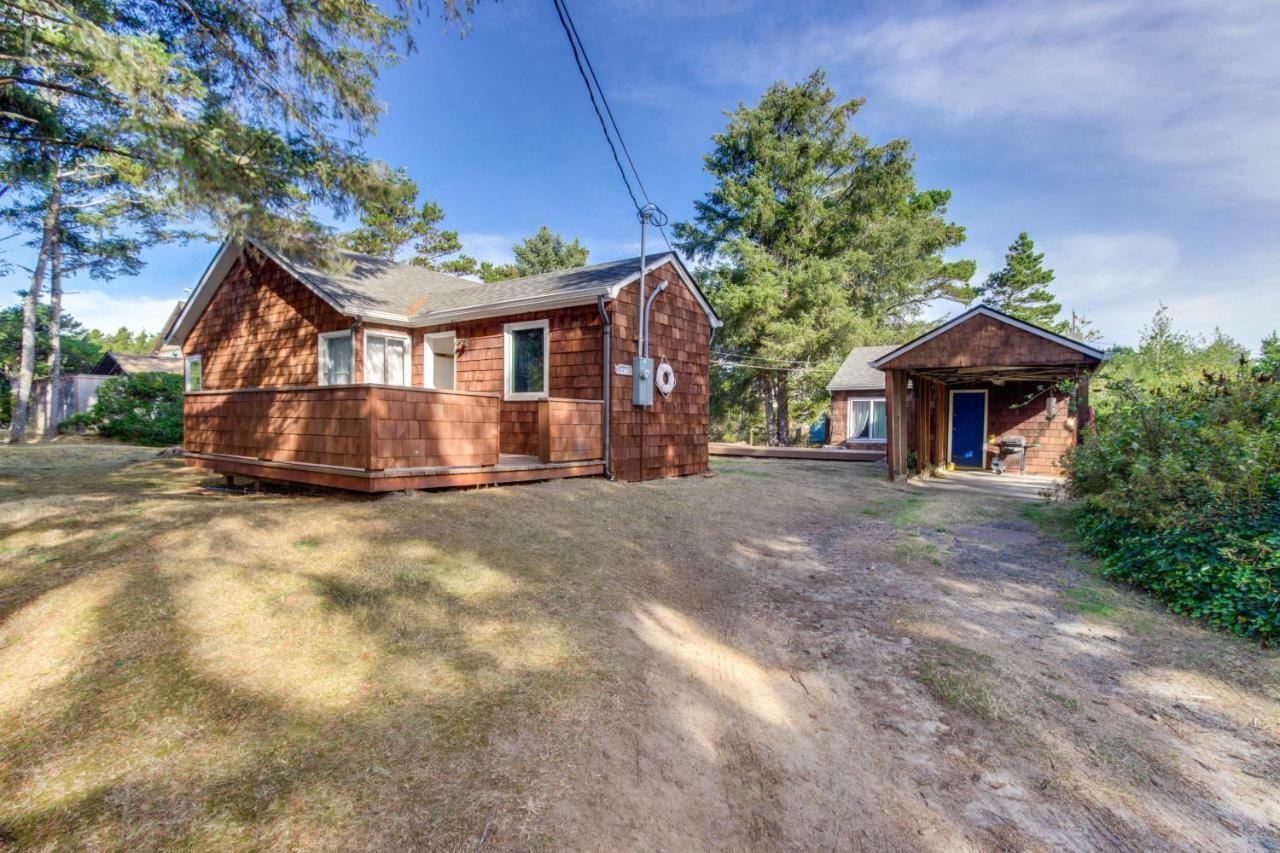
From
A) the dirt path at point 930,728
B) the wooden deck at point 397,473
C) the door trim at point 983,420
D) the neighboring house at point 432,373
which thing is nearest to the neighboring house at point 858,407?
the door trim at point 983,420

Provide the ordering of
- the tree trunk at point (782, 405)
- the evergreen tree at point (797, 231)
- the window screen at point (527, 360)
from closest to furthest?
1. the window screen at point (527, 360)
2. the evergreen tree at point (797, 231)
3. the tree trunk at point (782, 405)

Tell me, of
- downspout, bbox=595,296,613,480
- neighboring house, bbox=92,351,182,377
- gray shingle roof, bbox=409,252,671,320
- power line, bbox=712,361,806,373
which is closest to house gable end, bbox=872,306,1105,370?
gray shingle roof, bbox=409,252,671,320

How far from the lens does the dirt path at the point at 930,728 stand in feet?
6.73

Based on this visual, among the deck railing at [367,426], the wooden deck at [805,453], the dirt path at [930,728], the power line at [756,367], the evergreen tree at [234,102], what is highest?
the evergreen tree at [234,102]

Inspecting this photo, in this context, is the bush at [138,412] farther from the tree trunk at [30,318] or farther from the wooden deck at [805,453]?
the wooden deck at [805,453]

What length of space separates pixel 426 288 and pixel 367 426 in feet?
28.7

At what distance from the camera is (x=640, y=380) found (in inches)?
378

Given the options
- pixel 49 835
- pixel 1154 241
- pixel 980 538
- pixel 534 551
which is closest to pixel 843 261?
pixel 1154 241

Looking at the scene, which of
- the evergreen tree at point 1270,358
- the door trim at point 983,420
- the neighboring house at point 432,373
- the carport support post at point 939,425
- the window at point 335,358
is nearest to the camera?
the evergreen tree at point 1270,358

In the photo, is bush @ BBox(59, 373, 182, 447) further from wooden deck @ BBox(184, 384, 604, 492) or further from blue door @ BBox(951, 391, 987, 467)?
blue door @ BBox(951, 391, 987, 467)

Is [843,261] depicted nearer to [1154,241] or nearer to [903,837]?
[1154,241]

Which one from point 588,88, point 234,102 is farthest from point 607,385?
point 234,102

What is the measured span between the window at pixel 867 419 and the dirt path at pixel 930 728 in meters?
16.3

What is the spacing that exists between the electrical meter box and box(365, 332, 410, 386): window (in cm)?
489
